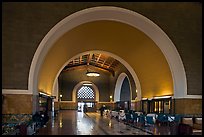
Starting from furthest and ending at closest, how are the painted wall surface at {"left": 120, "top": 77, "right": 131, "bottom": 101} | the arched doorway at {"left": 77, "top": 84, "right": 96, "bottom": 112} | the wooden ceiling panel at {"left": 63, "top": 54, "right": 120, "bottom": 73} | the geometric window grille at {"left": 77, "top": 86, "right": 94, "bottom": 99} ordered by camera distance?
the geometric window grille at {"left": 77, "top": 86, "right": 94, "bottom": 99}
the arched doorway at {"left": 77, "top": 84, "right": 96, "bottom": 112}
the painted wall surface at {"left": 120, "top": 77, "right": 131, "bottom": 101}
the wooden ceiling panel at {"left": 63, "top": 54, "right": 120, "bottom": 73}

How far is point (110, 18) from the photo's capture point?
12484 mm

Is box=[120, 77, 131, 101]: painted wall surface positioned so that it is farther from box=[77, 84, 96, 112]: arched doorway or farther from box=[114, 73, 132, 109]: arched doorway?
box=[77, 84, 96, 112]: arched doorway

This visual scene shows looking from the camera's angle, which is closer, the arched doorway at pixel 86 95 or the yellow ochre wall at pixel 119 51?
the yellow ochre wall at pixel 119 51

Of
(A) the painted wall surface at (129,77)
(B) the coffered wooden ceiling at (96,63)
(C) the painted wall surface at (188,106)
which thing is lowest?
(C) the painted wall surface at (188,106)

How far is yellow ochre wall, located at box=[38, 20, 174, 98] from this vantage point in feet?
51.3

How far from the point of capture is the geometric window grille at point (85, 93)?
3722 cm

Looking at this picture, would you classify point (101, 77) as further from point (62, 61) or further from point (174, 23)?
point (174, 23)

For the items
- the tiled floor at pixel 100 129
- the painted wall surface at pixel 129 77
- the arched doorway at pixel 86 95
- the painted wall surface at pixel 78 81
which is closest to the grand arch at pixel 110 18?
the tiled floor at pixel 100 129

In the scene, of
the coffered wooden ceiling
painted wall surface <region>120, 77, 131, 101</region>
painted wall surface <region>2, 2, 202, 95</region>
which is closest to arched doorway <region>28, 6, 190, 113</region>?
painted wall surface <region>2, 2, 202, 95</region>

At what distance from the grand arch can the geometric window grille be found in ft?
82.5

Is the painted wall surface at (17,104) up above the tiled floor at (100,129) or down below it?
above

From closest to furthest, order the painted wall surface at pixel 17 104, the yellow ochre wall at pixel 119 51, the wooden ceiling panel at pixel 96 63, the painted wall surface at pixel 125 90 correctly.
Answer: the painted wall surface at pixel 17 104, the yellow ochre wall at pixel 119 51, the wooden ceiling panel at pixel 96 63, the painted wall surface at pixel 125 90

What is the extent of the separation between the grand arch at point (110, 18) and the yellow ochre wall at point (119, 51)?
2.47 meters

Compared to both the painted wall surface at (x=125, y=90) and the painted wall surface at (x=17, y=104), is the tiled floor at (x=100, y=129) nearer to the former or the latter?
the painted wall surface at (x=17, y=104)
